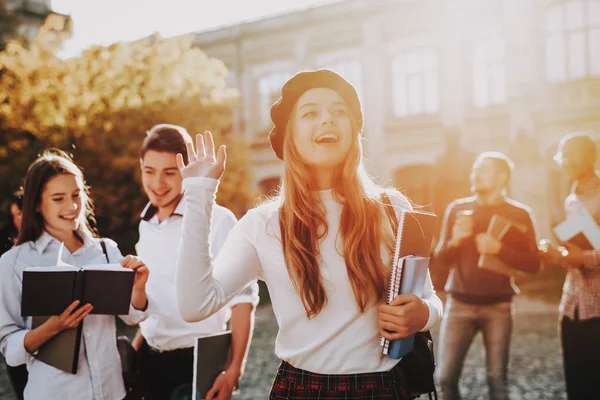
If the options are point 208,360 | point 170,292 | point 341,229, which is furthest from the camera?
point 170,292

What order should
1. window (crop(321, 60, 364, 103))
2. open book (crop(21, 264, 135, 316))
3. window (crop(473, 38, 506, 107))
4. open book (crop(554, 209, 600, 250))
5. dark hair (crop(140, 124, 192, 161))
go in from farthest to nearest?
window (crop(321, 60, 364, 103))
window (crop(473, 38, 506, 107))
open book (crop(554, 209, 600, 250))
dark hair (crop(140, 124, 192, 161))
open book (crop(21, 264, 135, 316))

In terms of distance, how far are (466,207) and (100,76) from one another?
423 inches

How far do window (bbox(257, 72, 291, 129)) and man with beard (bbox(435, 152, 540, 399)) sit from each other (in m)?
15.6

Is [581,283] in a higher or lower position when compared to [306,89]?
lower

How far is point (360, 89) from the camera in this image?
1894 centimetres

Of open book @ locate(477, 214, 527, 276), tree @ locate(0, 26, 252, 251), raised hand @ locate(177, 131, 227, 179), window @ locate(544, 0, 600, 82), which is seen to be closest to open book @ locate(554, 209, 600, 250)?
open book @ locate(477, 214, 527, 276)

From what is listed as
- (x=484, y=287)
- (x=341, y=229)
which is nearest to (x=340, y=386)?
(x=341, y=229)

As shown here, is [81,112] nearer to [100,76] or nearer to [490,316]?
[100,76]

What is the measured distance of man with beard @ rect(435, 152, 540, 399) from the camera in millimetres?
4578

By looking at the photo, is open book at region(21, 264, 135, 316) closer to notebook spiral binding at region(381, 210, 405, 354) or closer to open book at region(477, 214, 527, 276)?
notebook spiral binding at region(381, 210, 405, 354)

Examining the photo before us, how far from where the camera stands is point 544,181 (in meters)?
16.2

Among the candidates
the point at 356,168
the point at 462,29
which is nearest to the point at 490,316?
the point at 356,168

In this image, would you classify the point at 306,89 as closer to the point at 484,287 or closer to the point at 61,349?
the point at 61,349

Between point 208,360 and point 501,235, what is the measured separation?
8.49 feet
